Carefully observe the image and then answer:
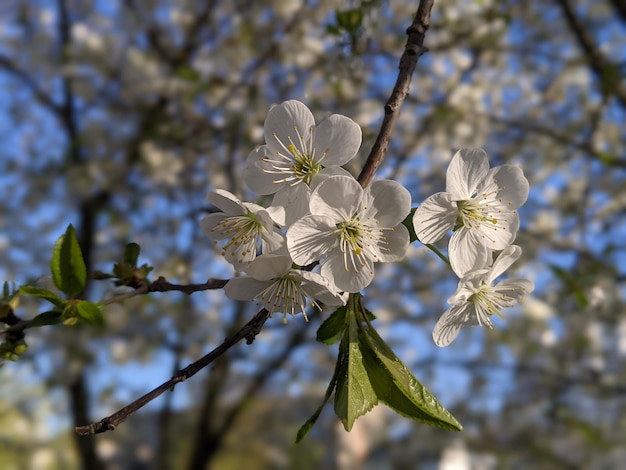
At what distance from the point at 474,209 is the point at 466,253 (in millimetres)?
75

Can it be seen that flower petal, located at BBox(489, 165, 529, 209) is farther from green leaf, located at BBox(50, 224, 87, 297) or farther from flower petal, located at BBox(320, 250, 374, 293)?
green leaf, located at BBox(50, 224, 87, 297)

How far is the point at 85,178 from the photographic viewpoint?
359 cm

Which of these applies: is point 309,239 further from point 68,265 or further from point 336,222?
point 68,265

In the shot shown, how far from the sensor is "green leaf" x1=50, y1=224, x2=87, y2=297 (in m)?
0.71

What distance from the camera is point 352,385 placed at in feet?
2.05

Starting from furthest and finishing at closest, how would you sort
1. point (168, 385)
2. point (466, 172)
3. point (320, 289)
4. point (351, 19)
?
point (351, 19) → point (466, 172) → point (320, 289) → point (168, 385)

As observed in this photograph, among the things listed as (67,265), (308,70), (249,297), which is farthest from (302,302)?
Answer: (308,70)

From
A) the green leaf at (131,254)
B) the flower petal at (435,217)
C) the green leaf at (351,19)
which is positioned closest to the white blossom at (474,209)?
the flower petal at (435,217)

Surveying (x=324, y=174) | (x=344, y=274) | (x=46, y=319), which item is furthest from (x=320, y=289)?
(x=46, y=319)

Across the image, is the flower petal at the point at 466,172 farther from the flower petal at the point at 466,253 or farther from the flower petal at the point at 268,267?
the flower petal at the point at 268,267

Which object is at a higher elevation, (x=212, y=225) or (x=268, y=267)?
(x=212, y=225)

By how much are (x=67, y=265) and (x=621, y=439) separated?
5.21 m

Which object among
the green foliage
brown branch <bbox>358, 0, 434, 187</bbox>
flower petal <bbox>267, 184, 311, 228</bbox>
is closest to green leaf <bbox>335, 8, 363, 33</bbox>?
brown branch <bbox>358, 0, 434, 187</bbox>

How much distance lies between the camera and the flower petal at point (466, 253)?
0.74 m
